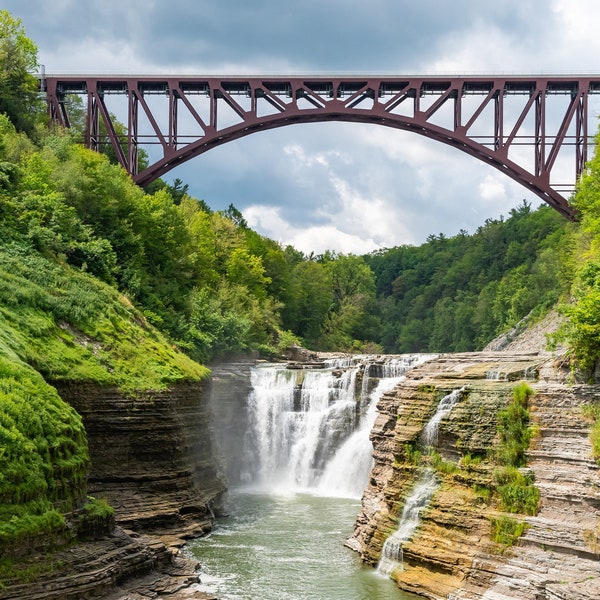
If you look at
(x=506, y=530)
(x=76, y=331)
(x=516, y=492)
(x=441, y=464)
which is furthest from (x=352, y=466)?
(x=506, y=530)

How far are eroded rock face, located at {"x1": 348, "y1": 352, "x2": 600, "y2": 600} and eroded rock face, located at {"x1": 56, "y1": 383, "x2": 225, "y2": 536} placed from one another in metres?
5.83

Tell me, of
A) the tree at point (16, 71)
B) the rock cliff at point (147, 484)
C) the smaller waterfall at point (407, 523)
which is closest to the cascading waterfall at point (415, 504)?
the smaller waterfall at point (407, 523)

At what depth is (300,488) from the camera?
3969 centimetres

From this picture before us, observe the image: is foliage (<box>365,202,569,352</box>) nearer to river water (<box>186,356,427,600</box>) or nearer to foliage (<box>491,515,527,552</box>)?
river water (<box>186,356,427,600</box>)

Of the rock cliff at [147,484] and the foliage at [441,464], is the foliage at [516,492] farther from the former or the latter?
the rock cliff at [147,484]

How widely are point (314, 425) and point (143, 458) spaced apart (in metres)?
15.5

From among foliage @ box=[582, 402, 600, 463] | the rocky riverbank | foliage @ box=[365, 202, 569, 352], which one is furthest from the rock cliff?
foliage @ box=[365, 202, 569, 352]

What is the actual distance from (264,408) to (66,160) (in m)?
16.6

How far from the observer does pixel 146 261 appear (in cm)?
4394

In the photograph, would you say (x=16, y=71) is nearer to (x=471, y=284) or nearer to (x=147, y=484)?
(x=147, y=484)

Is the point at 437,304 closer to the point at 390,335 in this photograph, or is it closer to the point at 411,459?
the point at 390,335

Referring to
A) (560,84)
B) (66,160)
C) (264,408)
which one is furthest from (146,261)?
(560,84)

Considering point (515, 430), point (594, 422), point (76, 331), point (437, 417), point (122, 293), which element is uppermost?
point (122, 293)

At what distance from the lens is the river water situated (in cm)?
2302
